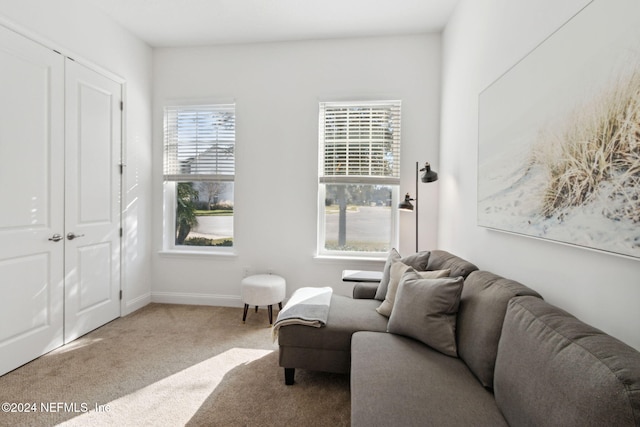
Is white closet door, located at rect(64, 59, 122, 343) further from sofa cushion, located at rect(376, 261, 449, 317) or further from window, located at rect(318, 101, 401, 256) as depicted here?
sofa cushion, located at rect(376, 261, 449, 317)

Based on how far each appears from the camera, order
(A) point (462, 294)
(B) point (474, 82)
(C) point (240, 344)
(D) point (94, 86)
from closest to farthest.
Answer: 1. (A) point (462, 294)
2. (B) point (474, 82)
3. (C) point (240, 344)
4. (D) point (94, 86)

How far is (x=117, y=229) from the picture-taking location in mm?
3045

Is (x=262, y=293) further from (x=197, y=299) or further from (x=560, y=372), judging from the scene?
(x=560, y=372)

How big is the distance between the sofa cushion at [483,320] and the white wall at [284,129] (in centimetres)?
164

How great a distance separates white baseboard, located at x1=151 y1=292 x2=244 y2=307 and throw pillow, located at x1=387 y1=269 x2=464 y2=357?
7.39ft

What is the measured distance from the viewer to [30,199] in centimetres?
223

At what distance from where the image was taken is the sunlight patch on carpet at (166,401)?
1698mm

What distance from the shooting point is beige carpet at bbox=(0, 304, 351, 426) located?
171cm

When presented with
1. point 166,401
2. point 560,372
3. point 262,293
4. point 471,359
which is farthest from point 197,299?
point 560,372

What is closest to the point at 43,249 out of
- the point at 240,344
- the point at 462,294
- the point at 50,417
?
the point at 50,417

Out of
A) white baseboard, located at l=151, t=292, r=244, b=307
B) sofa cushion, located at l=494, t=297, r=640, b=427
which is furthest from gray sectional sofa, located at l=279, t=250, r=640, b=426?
white baseboard, located at l=151, t=292, r=244, b=307

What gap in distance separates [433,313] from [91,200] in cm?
298

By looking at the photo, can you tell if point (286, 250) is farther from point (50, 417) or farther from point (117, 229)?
point (50, 417)

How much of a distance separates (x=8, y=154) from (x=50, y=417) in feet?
5.67
